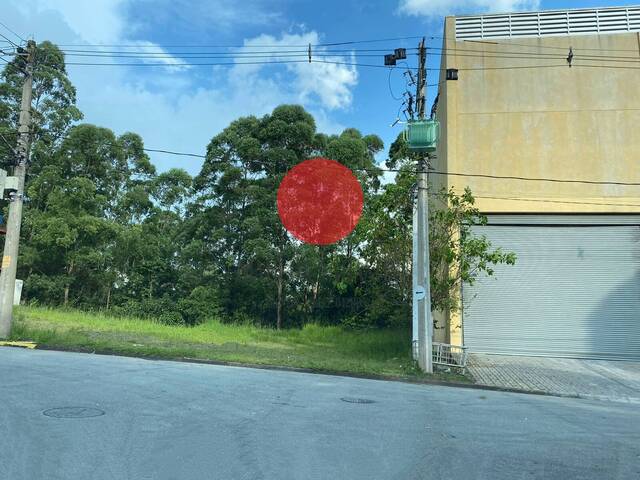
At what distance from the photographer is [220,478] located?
15.5 ft

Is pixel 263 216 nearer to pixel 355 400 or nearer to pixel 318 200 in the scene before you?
pixel 318 200

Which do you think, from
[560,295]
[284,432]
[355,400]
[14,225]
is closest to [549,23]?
[560,295]

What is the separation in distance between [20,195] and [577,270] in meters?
18.9

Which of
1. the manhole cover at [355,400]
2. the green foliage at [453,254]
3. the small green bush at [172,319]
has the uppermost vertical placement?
the green foliage at [453,254]

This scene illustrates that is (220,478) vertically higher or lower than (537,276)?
lower

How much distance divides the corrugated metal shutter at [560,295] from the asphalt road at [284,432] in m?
7.98

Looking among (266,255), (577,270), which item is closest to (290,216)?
(266,255)

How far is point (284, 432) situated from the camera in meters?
6.41

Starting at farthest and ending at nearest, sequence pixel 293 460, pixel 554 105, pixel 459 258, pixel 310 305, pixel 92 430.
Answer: pixel 310 305 < pixel 554 105 < pixel 459 258 < pixel 92 430 < pixel 293 460

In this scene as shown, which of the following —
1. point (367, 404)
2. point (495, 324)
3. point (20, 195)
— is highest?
point (20, 195)

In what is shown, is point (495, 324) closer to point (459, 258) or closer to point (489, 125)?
point (459, 258)

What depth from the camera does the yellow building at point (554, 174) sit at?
719 inches

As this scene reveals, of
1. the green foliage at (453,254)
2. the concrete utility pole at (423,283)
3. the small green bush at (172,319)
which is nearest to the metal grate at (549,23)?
the green foliage at (453,254)

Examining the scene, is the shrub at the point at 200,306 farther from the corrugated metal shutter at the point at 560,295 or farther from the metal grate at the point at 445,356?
the metal grate at the point at 445,356
